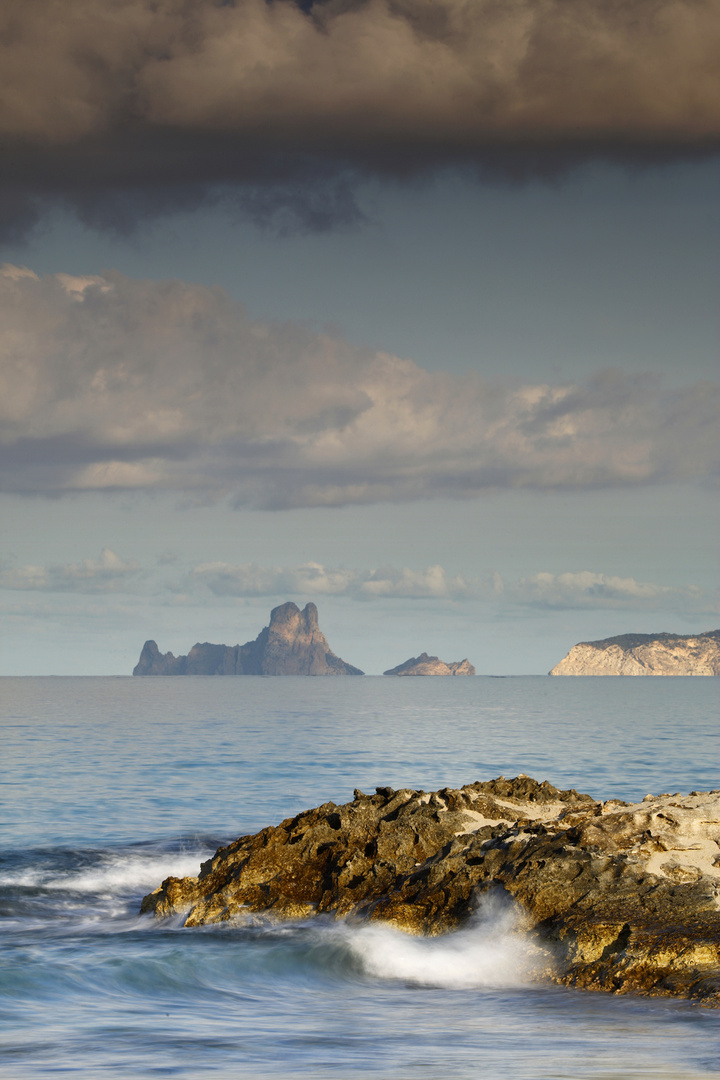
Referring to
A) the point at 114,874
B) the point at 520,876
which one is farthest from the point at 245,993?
the point at 114,874

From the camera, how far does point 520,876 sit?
50.5ft

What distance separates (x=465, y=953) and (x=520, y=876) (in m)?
1.50

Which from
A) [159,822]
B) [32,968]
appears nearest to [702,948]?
[32,968]

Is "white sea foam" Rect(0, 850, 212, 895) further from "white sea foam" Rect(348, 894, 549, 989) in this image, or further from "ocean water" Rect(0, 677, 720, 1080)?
"white sea foam" Rect(348, 894, 549, 989)

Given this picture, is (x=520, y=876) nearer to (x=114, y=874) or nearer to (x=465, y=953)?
(x=465, y=953)

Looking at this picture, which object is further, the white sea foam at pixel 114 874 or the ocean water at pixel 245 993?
the white sea foam at pixel 114 874

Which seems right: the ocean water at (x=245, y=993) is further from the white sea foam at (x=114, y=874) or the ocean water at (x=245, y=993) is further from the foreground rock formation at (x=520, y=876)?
the foreground rock formation at (x=520, y=876)

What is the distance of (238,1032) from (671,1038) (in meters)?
5.07

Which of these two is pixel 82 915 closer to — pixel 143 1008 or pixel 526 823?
pixel 143 1008

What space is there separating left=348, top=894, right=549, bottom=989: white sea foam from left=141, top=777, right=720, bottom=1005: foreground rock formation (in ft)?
0.88

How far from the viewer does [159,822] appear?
30.0m

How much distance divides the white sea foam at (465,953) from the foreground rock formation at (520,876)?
0.88 ft

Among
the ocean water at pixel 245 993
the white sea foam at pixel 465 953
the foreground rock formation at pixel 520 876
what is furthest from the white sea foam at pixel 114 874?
the white sea foam at pixel 465 953

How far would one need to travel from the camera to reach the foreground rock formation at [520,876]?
44.0ft
